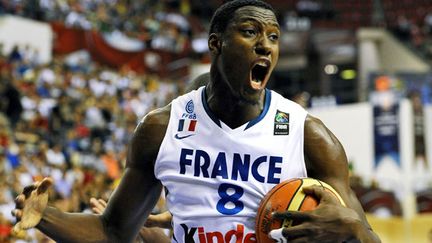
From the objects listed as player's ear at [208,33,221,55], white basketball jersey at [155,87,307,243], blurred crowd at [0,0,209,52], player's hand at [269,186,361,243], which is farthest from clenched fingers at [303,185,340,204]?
blurred crowd at [0,0,209,52]

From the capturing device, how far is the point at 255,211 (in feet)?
11.1

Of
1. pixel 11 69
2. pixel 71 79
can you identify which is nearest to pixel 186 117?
pixel 11 69

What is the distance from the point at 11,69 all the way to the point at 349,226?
14.0 m

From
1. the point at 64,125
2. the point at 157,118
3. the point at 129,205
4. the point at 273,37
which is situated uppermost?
the point at 273,37

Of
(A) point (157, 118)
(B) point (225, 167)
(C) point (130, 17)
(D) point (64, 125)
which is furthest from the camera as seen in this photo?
(C) point (130, 17)

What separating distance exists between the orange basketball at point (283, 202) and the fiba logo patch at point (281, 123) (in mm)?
287

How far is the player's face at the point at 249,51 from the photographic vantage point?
3.31m

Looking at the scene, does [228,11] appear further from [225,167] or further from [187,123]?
[225,167]

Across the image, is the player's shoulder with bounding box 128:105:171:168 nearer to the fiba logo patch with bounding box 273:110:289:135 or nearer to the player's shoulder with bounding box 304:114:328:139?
the fiba logo patch with bounding box 273:110:289:135

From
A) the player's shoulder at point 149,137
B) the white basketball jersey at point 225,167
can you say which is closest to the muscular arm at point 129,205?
A: the player's shoulder at point 149,137

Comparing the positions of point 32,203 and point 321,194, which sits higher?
point 321,194

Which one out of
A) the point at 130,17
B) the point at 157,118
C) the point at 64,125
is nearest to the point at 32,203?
the point at 157,118

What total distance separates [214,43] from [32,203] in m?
1.08

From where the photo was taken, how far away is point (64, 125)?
15.5 m
